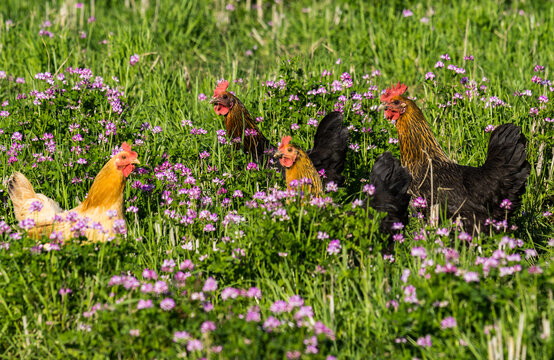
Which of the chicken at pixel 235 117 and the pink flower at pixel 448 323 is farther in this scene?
the chicken at pixel 235 117

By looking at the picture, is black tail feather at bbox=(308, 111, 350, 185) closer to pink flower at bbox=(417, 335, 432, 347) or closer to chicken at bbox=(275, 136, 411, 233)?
chicken at bbox=(275, 136, 411, 233)

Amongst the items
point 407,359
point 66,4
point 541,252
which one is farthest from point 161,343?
point 66,4

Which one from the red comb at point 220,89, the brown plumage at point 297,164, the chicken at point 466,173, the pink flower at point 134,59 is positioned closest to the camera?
the brown plumage at point 297,164

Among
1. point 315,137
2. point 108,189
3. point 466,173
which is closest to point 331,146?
point 315,137

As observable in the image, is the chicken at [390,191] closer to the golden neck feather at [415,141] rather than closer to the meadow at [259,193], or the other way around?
the meadow at [259,193]

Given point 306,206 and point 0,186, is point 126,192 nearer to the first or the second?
point 0,186

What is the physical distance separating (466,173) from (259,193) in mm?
1793

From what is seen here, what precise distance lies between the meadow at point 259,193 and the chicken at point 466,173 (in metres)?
0.31

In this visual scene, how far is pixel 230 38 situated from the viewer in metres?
8.38

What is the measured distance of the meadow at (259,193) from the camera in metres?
3.06

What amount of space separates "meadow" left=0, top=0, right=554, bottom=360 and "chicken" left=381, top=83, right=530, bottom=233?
1.01ft

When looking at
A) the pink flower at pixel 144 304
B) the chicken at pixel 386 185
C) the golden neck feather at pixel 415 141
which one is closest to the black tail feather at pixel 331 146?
the golden neck feather at pixel 415 141

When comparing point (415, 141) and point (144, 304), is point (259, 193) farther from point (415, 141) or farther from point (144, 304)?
point (415, 141)

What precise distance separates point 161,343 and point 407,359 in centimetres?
121
